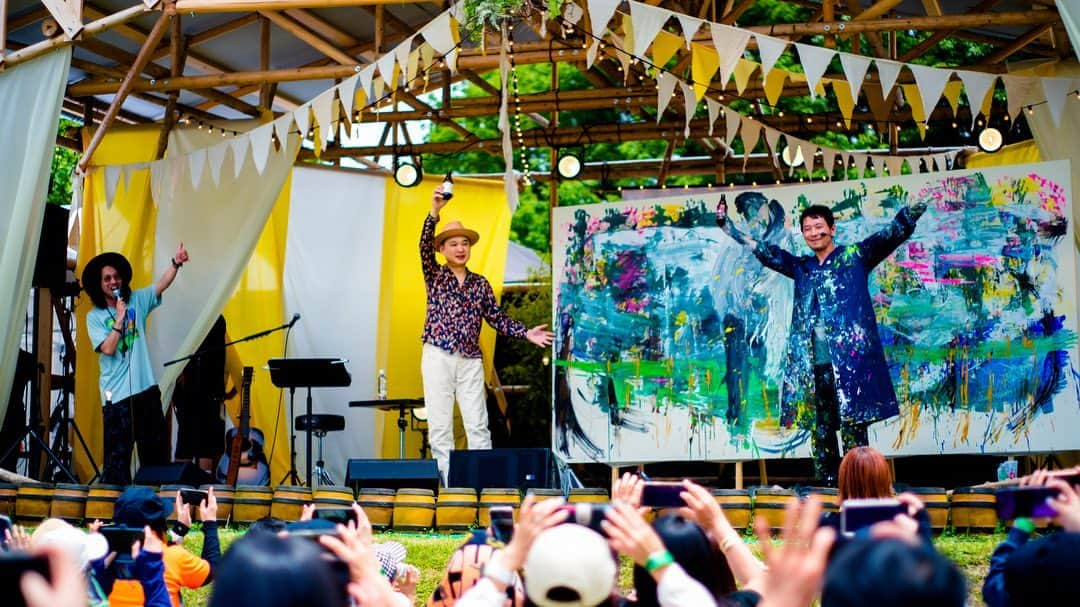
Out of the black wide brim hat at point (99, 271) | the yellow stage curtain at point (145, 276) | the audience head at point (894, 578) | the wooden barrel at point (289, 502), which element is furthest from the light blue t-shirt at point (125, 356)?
the audience head at point (894, 578)

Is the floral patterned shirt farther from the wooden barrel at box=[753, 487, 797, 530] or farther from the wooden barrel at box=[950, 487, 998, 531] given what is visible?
the wooden barrel at box=[950, 487, 998, 531]

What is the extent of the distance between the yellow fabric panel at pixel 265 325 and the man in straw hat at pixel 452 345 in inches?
80.9

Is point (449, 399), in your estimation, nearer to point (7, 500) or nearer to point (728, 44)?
point (7, 500)

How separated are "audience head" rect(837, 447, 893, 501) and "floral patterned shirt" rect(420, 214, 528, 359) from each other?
5.61 m

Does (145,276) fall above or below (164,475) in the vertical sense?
above

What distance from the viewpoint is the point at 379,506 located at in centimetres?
820

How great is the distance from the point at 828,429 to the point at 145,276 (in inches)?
226

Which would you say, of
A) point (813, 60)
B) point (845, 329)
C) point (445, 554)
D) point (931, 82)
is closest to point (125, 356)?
point (445, 554)

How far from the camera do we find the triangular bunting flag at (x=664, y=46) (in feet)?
29.2

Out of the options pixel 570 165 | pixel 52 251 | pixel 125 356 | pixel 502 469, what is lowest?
pixel 502 469

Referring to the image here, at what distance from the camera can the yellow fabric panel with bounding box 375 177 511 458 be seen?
38.4 ft

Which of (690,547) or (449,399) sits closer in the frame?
(690,547)

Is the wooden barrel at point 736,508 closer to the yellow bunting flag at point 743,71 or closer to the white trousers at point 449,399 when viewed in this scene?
the white trousers at point 449,399

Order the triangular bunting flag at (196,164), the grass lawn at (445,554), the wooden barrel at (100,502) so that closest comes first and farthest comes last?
the grass lawn at (445,554)
the wooden barrel at (100,502)
the triangular bunting flag at (196,164)
